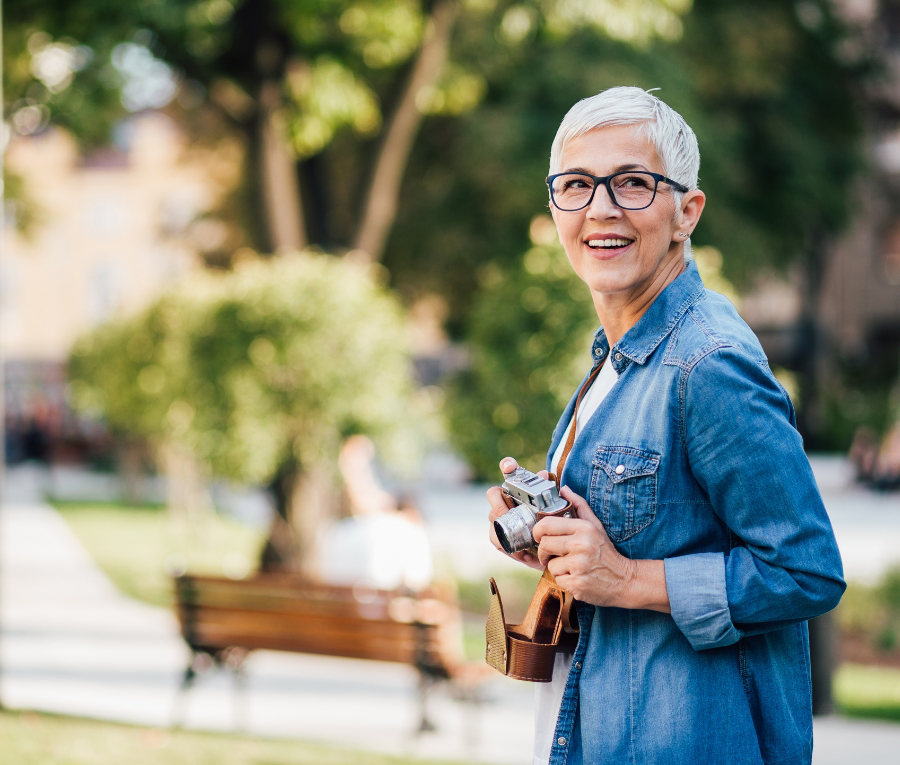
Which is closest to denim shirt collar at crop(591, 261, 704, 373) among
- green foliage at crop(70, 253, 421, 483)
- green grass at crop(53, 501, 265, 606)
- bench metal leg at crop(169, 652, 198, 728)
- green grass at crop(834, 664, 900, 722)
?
bench metal leg at crop(169, 652, 198, 728)

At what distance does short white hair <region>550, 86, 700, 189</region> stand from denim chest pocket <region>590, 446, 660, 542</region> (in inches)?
19.1

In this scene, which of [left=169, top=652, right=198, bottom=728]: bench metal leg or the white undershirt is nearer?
the white undershirt

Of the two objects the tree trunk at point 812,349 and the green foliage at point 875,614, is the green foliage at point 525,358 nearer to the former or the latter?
the green foliage at point 875,614

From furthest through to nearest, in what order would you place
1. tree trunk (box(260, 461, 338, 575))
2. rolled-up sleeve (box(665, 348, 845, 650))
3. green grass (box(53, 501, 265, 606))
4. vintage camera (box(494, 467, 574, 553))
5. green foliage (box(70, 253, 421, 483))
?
green grass (box(53, 501, 265, 606)), tree trunk (box(260, 461, 338, 575)), green foliage (box(70, 253, 421, 483)), vintage camera (box(494, 467, 574, 553)), rolled-up sleeve (box(665, 348, 845, 650))

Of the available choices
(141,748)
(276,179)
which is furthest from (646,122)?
(276,179)

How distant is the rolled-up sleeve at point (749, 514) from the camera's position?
5.79ft

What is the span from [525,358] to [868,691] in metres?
3.55

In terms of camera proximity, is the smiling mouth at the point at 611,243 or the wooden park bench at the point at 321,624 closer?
the smiling mouth at the point at 611,243

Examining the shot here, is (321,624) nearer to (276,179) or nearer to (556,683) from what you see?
(556,683)

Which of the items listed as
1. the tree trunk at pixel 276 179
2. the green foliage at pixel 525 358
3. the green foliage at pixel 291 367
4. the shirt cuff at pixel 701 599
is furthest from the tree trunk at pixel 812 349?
the shirt cuff at pixel 701 599

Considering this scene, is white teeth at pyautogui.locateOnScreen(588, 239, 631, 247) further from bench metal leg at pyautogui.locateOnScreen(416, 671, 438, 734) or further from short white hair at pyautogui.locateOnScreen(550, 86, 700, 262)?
bench metal leg at pyautogui.locateOnScreen(416, 671, 438, 734)

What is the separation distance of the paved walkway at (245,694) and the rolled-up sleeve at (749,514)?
4.74 metres

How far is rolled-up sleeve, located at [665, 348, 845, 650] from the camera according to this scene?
1.77 meters

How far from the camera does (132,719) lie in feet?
23.6
